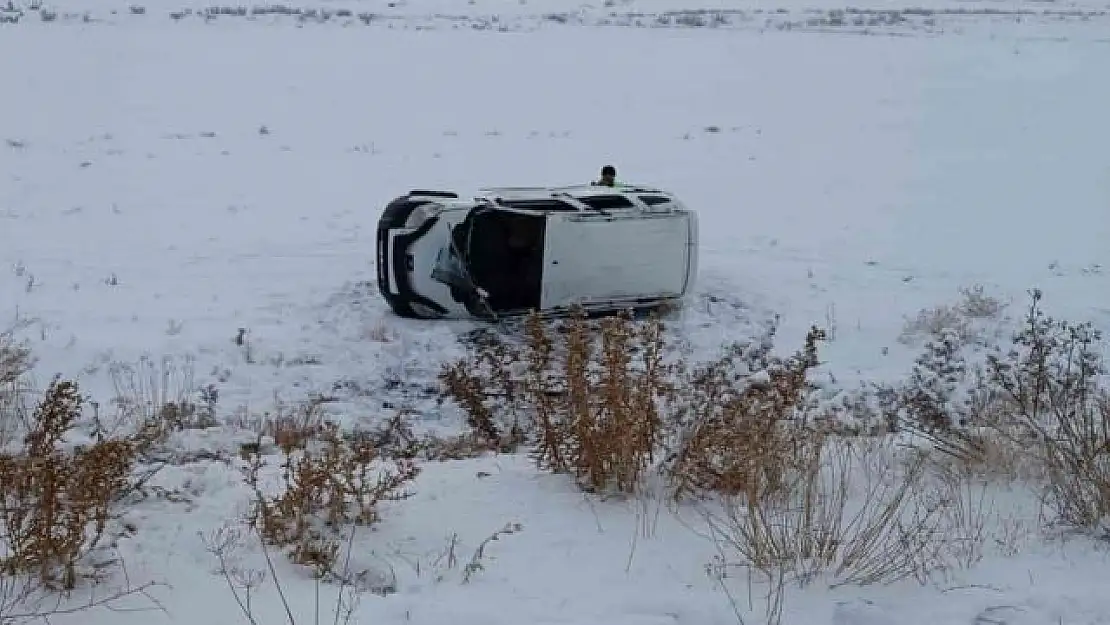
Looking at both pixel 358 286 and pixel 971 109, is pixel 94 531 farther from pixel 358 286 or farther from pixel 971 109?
pixel 971 109

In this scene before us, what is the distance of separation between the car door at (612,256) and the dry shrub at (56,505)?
5.44 metres

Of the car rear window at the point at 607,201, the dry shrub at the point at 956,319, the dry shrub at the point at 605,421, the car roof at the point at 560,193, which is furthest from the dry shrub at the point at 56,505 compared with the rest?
the dry shrub at the point at 956,319

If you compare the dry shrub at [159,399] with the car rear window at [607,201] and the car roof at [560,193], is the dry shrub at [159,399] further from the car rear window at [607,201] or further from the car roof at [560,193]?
the car rear window at [607,201]

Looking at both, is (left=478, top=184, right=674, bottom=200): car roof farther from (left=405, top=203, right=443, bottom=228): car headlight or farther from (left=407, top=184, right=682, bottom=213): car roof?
(left=405, top=203, right=443, bottom=228): car headlight

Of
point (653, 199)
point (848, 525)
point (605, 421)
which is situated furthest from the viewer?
point (653, 199)

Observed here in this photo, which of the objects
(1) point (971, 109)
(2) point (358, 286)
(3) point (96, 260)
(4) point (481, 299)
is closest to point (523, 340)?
(4) point (481, 299)

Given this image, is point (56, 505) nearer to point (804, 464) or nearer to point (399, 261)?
point (804, 464)

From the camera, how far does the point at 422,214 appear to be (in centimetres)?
964

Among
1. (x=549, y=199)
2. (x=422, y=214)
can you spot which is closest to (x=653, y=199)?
(x=549, y=199)

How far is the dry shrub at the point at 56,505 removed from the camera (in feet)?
12.1

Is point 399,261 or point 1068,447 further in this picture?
point 399,261

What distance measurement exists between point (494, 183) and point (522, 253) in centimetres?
605

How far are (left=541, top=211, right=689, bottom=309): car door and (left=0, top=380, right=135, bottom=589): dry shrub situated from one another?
214 inches

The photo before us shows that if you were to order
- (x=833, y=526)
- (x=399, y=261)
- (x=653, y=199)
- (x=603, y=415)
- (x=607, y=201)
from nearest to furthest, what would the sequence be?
(x=833, y=526), (x=603, y=415), (x=399, y=261), (x=607, y=201), (x=653, y=199)
